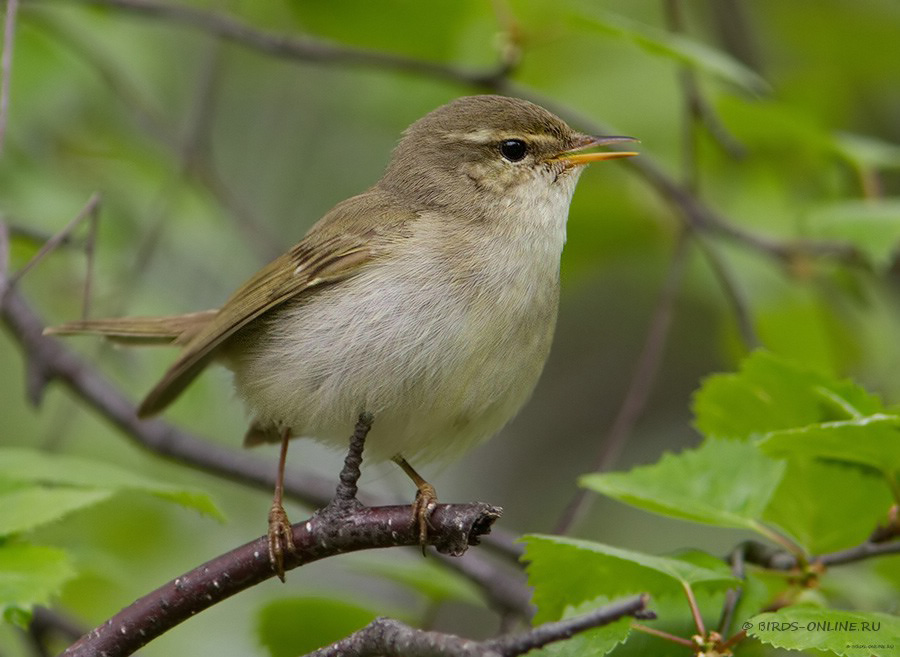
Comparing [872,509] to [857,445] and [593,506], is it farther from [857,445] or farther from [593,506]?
[593,506]

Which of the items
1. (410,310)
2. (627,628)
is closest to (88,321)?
(410,310)

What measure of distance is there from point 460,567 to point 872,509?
1.59 m

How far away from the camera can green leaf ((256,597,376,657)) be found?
10.8 ft

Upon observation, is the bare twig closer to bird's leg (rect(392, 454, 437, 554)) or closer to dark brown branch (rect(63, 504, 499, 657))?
dark brown branch (rect(63, 504, 499, 657))

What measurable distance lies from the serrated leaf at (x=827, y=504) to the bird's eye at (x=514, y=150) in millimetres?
1503

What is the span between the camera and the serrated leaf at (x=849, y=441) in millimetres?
2451

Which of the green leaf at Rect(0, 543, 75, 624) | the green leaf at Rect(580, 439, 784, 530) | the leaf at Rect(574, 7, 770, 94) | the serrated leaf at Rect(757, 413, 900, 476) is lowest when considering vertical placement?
the green leaf at Rect(0, 543, 75, 624)

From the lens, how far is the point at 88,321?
12.9ft

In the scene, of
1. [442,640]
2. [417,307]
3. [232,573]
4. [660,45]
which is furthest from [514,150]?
[442,640]

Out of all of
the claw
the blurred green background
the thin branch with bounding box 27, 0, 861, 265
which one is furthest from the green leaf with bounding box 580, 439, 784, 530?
the thin branch with bounding box 27, 0, 861, 265

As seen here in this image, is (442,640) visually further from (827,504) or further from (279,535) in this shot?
(827,504)

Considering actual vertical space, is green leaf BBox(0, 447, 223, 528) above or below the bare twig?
below

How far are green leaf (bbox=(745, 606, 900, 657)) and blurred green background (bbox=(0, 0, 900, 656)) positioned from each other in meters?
1.56

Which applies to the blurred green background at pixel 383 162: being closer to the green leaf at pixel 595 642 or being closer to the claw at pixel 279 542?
the claw at pixel 279 542
